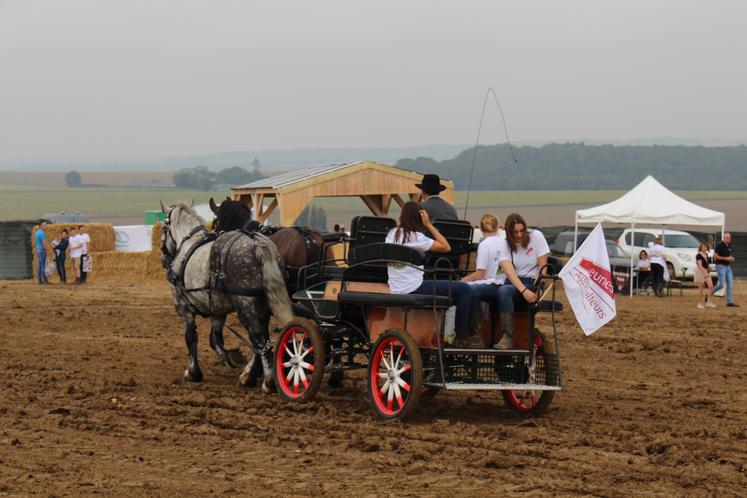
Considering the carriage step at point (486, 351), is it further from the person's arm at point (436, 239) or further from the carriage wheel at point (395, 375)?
the person's arm at point (436, 239)

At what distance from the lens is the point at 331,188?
24734 mm

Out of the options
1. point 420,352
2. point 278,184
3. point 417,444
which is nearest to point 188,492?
point 417,444

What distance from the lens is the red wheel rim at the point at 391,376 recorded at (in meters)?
8.44

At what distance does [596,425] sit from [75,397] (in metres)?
4.56

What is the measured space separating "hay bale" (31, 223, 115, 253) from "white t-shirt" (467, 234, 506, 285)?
74.3 ft

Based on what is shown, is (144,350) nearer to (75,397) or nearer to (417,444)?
(75,397)

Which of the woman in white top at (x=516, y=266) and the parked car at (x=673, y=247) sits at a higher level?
the woman in white top at (x=516, y=266)

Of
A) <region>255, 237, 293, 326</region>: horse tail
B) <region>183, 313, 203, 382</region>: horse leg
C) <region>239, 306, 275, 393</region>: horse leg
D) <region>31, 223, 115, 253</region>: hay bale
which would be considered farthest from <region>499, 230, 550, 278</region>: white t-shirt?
<region>31, 223, 115, 253</region>: hay bale

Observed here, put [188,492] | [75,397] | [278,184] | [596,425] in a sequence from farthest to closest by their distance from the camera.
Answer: [278,184] < [75,397] < [596,425] < [188,492]

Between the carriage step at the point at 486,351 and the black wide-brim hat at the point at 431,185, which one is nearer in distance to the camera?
Result: the carriage step at the point at 486,351

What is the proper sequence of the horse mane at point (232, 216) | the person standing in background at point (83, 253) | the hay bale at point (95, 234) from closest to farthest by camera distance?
the horse mane at point (232, 216) < the person standing in background at point (83, 253) < the hay bale at point (95, 234)

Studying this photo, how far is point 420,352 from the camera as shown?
334 inches

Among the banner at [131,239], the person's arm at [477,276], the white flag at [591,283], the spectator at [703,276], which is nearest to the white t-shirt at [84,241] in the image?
the banner at [131,239]

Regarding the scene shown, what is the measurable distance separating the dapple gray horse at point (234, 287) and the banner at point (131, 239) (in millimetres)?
22643
